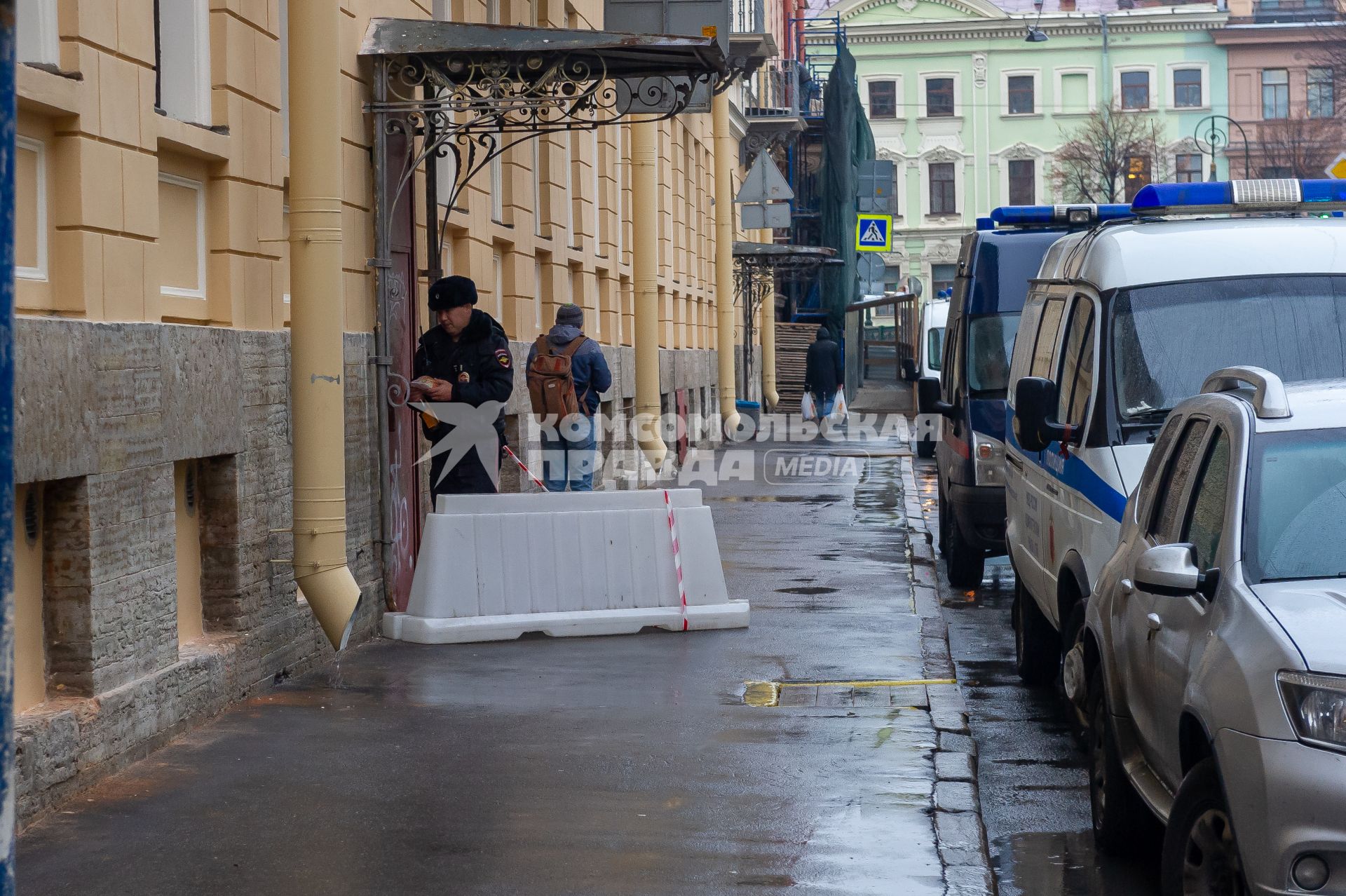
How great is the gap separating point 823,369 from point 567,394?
1900 cm

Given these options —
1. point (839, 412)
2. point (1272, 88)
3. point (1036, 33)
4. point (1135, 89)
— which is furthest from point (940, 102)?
point (839, 412)

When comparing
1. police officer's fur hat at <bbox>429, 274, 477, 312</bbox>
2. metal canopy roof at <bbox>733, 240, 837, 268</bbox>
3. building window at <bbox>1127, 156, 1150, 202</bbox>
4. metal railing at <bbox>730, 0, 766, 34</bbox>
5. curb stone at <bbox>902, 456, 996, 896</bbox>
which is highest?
building window at <bbox>1127, 156, 1150, 202</bbox>

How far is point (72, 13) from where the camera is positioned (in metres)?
6.58

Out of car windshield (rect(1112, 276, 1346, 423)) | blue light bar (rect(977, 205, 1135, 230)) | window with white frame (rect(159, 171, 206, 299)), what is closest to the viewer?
car windshield (rect(1112, 276, 1346, 423))

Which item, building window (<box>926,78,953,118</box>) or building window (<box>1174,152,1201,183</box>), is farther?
building window (<box>926,78,953,118</box>)

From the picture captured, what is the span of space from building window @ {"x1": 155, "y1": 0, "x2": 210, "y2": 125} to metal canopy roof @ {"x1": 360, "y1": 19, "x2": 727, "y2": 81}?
89.0 inches

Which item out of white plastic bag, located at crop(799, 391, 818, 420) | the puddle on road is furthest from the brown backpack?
white plastic bag, located at crop(799, 391, 818, 420)

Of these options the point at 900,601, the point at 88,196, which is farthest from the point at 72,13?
the point at 900,601

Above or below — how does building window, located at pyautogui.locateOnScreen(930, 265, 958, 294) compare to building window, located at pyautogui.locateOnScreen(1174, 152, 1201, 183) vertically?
below

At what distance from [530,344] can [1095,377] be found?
801cm

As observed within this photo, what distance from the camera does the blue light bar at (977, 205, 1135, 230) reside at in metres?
11.8

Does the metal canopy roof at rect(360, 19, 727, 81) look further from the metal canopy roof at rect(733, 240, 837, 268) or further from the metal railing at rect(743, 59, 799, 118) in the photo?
the metal railing at rect(743, 59, 799, 118)

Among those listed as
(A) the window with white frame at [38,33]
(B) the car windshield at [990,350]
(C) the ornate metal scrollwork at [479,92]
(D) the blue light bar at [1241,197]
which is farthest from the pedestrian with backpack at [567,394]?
(A) the window with white frame at [38,33]

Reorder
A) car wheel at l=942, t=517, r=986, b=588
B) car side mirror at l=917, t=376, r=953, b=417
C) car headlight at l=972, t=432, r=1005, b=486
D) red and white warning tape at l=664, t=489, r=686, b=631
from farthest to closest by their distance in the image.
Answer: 1. car side mirror at l=917, t=376, r=953, b=417
2. car wheel at l=942, t=517, r=986, b=588
3. car headlight at l=972, t=432, r=1005, b=486
4. red and white warning tape at l=664, t=489, r=686, b=631
